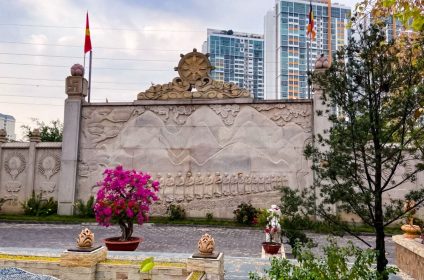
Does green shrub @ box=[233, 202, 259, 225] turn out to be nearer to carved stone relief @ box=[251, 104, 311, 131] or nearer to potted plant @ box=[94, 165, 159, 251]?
carved stone relief @ box=[251, 104, 311, 131]

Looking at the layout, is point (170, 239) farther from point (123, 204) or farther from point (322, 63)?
point (322, 63)

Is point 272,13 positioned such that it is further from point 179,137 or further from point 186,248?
point 186,248

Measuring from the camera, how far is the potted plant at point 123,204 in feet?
24.9

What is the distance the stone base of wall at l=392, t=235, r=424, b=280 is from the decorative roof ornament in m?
7.95

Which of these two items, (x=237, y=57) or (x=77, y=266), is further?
(x=237, y=57)

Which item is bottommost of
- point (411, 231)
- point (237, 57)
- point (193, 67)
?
point (411, 231)

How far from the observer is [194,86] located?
45.0ft

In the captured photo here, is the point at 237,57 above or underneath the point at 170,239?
above

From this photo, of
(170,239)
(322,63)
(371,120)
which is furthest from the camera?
(322,63)

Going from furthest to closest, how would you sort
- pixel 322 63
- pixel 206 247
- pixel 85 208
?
pixel 85 208 < pixel 322 63 < pixel 206 247

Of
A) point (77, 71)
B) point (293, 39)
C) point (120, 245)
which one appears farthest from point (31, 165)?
point (293, 39)

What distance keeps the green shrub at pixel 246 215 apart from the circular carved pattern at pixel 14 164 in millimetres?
7878

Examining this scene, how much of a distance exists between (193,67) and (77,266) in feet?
30.6

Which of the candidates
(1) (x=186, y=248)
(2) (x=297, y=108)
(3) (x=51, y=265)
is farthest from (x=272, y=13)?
(3) (x=51, y=265)
